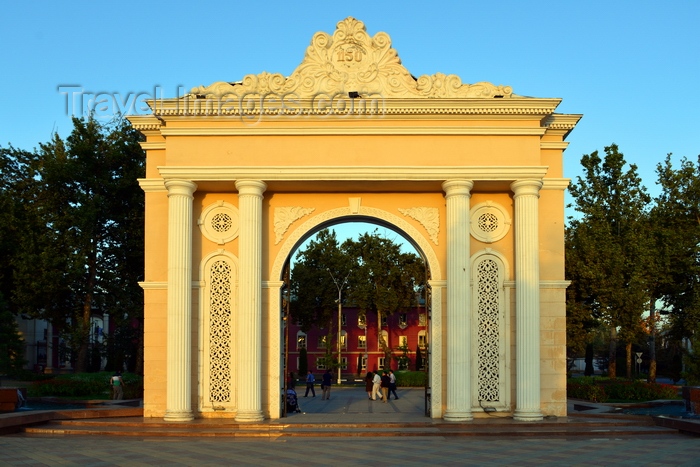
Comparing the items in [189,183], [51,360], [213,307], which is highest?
[189,183]

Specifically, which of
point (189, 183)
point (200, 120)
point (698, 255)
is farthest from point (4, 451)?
point (698, 255)

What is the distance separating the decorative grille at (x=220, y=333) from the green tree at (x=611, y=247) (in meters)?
16.3

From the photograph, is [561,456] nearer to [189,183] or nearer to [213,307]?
[213,307]

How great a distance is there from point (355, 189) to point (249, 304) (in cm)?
340

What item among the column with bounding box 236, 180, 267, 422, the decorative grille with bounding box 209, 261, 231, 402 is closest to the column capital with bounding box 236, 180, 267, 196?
the column with bounding box 236, 180, 267, 422

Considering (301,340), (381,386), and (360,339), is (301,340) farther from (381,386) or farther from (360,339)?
(381,386)

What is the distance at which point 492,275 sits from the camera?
16.7 m

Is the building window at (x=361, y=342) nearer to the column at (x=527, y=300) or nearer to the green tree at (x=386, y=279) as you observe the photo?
the green tree at (x=386, y=279)

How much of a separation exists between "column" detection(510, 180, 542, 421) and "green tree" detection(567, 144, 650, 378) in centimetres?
1329

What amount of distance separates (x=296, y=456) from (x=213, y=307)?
18.1 feet

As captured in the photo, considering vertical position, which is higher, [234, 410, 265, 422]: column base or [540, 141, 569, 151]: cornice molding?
[540, 141, 569, 151]: cornice molding

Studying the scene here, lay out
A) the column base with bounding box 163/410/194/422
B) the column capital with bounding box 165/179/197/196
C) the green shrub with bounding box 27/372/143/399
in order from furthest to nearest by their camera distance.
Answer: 1. the green shrub with bounding box 27/372/143/399
2. the column capital with bounding box 165/179/197/196
3. the column base with bounding box 163/410/194/422

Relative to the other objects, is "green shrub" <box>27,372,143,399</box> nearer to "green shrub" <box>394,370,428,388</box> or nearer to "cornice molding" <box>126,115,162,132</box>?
"cornice molding" <box>126,115,162,132</box>

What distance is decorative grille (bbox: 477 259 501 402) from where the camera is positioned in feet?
53.5
